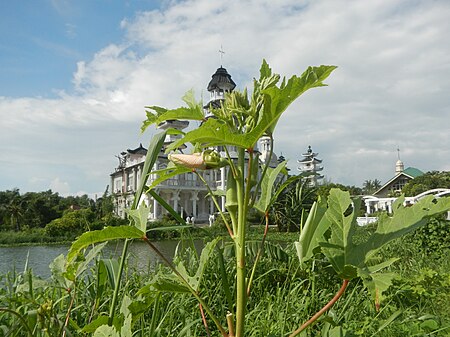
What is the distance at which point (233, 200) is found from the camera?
2.50 feet

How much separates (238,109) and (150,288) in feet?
1.50

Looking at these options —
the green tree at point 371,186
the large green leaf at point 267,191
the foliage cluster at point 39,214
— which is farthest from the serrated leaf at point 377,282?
the green tree at point 371,186

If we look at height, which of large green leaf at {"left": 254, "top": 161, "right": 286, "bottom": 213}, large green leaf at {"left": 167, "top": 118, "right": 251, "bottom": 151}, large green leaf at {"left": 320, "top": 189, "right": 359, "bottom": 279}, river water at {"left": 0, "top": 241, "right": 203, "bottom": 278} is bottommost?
river water at {"left": 0, "top": 241, "right": 203, "bottom": 278}

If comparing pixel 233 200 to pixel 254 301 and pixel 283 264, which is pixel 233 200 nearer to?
pixel 254 301

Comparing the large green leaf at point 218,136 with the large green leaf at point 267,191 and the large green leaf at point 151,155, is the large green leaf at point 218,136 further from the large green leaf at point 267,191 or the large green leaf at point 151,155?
the large green leaf at point 267,191

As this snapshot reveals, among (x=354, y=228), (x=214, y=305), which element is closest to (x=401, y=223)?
(x=354, y=228)

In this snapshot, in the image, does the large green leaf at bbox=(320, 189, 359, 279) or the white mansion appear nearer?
the large green leaf at bbox=(320, 189, 359, 279)

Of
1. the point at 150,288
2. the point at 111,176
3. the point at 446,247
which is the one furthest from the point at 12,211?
the point at 150,288

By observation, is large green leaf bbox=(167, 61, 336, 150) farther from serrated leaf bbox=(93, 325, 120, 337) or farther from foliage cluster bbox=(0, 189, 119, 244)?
foliage cluster bbox=(0, 189, 119, 244)

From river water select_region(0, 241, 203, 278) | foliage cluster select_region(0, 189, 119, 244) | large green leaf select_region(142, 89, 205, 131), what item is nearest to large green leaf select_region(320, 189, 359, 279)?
large green leaf select_region(142, 89, 205, 131)

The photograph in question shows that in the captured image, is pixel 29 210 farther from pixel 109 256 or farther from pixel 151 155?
pixel 151 155

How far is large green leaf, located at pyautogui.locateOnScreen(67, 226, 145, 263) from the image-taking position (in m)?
0.70

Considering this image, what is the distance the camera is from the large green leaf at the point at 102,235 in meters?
0.70

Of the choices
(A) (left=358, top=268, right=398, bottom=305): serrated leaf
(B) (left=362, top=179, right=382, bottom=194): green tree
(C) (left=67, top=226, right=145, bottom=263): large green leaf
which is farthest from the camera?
(B) (left=362, top=179, right=382, bottom=194): green tree
